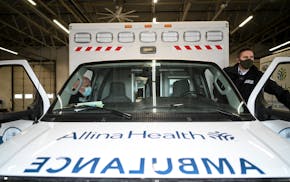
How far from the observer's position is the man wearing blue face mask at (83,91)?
11.6 ft

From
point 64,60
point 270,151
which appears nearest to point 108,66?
point 270,151

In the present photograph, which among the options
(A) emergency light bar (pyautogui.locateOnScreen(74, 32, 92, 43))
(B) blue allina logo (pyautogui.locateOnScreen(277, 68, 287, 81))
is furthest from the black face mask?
(B) blue allina logo (pyautogui.locateOnScreen(277, 68, 287, 81))

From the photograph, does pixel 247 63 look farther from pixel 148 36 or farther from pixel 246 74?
pixel 148 36

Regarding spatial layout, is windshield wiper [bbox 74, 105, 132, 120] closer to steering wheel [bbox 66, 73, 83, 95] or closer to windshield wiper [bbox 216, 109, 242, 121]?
steering wheel [bbox 66, 73, 83, 95]

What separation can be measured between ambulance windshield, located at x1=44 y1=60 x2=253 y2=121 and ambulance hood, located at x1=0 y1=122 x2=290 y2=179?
212 mm

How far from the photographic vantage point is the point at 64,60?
93.8 feet

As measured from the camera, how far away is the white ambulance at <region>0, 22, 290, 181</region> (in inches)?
79.6

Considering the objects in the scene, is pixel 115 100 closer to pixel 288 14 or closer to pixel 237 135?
pixel 237 135

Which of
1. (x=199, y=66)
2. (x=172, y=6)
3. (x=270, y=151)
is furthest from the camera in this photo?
(x=172, y=6)

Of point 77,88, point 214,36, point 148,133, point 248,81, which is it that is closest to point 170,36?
point 214,36

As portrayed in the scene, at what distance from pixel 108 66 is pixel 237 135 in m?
1.75

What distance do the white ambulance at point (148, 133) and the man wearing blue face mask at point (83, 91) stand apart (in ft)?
0.04

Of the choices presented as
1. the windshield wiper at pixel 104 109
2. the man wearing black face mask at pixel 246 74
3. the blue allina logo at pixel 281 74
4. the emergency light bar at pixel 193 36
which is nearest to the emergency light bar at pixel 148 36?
the emergency light bar at pixel 193 36

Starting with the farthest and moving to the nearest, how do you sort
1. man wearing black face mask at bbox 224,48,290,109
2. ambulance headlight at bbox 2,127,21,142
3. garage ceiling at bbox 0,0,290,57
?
1. garage ceiling at bbox 0,0,290,57
2. man wearing black face mask at bbox 224,48,290,109
3. ambulance headlight at bbox 2,127,21,142
